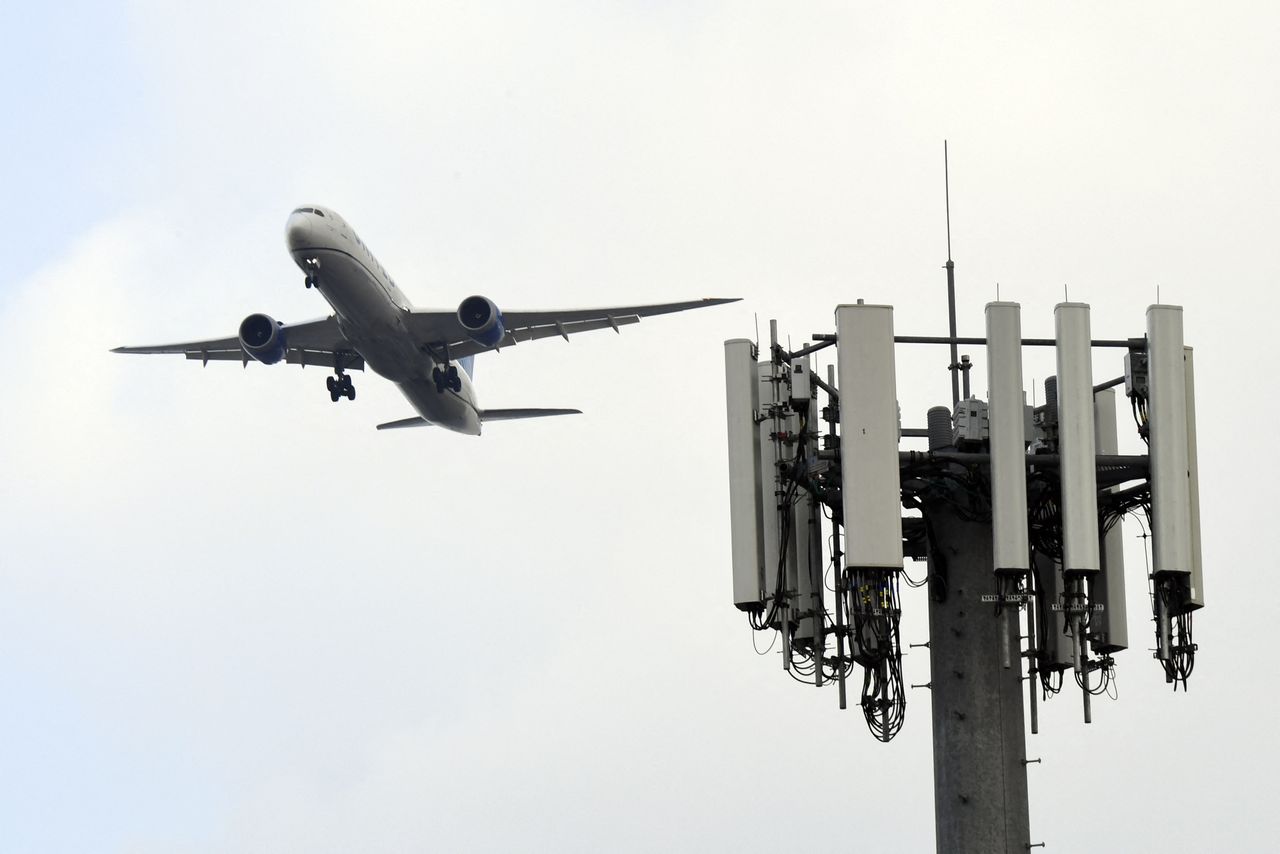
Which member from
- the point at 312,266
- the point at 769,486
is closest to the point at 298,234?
the point at 312,266

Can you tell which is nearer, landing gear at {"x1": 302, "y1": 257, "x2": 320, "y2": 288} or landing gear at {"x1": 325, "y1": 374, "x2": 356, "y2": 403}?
landing gear at {"x1": 302, "y1": 257, "x2": 320, "y2": 288}

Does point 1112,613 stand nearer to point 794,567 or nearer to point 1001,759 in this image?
point 1001,759

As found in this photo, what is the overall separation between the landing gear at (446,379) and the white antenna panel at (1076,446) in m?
38.9

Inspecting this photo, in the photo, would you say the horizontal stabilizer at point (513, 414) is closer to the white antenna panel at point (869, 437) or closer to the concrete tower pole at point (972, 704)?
the concrete tower pole at point (972, 704)

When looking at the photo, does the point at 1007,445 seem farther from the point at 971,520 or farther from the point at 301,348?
the point at 301,348

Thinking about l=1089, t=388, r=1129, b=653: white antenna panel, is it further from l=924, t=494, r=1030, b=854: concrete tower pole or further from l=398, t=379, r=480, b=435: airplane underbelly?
l=398, t=379, r=480, b=435: airplane underbelly

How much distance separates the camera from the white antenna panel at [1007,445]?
1017 inches

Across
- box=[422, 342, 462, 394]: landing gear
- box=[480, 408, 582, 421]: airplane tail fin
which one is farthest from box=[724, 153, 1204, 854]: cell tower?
box=[480, 408, 582, 421]: airplane tail fin

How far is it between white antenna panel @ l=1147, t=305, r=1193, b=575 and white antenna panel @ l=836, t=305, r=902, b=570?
4.20 m

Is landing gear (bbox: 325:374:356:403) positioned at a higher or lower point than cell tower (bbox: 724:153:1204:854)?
higher

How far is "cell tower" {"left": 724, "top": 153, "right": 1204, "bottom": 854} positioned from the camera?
26.0 meters

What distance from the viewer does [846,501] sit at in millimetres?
25719

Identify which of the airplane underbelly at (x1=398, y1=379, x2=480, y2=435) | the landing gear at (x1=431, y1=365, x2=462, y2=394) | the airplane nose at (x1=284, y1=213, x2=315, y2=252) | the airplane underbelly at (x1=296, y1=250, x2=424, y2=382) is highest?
the airplane nose at (x1=284, y1=213, x2=315, y2=252)

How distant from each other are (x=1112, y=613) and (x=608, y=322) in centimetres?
3889
